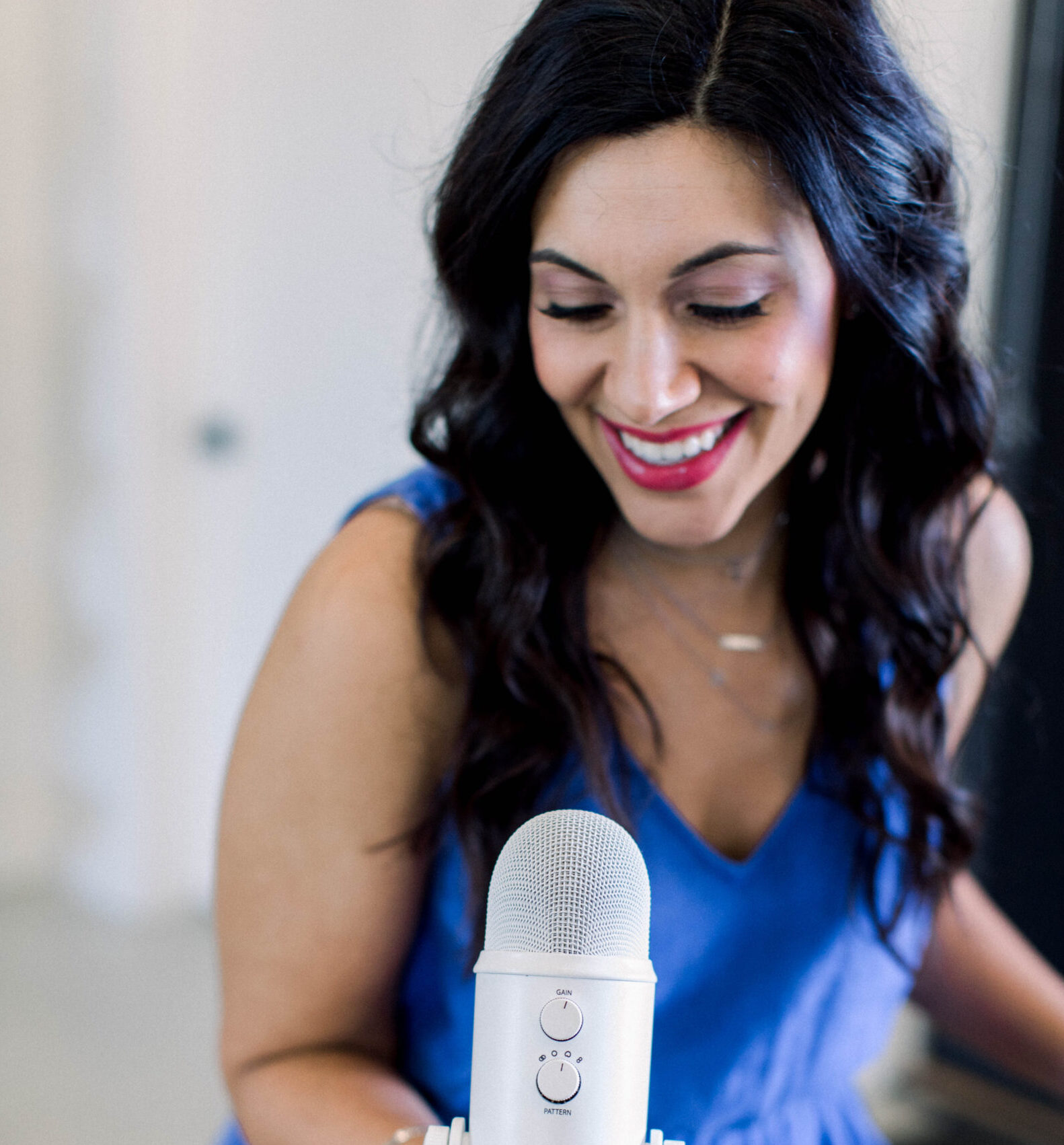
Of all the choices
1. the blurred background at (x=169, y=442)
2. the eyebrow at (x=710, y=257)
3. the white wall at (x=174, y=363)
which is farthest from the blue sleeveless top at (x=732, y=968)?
the white wall at (x=174, y=363)

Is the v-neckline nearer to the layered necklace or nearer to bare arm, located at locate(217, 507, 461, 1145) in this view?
the layered necklace

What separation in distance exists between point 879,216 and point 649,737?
0.44 metres

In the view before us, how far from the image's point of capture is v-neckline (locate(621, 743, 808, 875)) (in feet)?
3.17

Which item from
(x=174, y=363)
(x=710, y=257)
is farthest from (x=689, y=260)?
(x=174, y=363)

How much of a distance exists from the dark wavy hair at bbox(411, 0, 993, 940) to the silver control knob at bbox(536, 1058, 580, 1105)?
0.44 m

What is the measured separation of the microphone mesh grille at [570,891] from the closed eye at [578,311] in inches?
16.1

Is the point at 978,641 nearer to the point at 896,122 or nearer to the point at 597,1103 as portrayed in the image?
the point at 896,122

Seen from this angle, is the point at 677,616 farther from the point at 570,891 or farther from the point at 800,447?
the point at 570,891

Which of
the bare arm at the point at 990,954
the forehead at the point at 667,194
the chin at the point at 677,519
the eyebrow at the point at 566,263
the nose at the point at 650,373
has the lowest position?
the bare arm at the point at 990,954

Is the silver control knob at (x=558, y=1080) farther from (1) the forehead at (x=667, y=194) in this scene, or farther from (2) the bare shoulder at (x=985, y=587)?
(2) the bare shoulder at (x=985, y=587)

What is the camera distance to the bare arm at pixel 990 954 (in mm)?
1094

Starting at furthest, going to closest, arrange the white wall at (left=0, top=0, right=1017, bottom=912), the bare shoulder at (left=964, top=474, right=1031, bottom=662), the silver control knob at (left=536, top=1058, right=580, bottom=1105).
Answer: the white wall at (left=0, top=0, right=1017, bottom=912), the bare shoulder at (left=964, top=474, right=1031, bottom=662), the silver control knob at (left=536, top=1058, right=580, bottom=1105)

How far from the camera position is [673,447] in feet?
2.79

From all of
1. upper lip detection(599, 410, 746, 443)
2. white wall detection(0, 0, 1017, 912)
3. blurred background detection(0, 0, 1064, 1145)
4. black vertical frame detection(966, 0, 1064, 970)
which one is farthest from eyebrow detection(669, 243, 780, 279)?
white wall detection(0, 0, 1017, 912)
